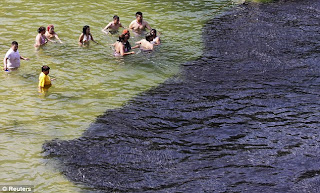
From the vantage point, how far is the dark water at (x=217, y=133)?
1116cm

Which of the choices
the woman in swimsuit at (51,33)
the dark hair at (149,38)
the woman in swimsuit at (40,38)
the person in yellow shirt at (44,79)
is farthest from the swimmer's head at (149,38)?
the person in yellow shirt at (44,79)

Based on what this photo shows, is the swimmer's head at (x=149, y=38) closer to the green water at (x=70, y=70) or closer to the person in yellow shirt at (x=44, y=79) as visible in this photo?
the green water at (x=70, y=70)

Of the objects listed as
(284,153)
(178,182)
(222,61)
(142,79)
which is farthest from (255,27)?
(178,182)

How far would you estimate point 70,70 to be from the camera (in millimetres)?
16938

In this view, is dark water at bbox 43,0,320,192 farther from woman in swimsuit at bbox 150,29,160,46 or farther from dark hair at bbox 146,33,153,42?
dark hair at bbox 146,33,153,42

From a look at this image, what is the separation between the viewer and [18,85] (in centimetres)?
1566

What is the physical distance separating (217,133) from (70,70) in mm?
6547

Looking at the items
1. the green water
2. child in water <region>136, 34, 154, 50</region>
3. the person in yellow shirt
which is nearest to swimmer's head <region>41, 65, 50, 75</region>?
the person in yellow shirt

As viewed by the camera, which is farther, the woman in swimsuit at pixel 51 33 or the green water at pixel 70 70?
the woman in swimsuit at pixel 51 33

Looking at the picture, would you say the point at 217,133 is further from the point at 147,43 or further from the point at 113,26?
the point at 113,26

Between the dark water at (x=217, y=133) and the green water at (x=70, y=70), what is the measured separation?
1.75ft

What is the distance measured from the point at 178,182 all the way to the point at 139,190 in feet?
3.12

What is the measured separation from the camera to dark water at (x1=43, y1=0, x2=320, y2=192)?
11156mm

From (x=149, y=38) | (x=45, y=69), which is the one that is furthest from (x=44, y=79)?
(x=149, y=38)
